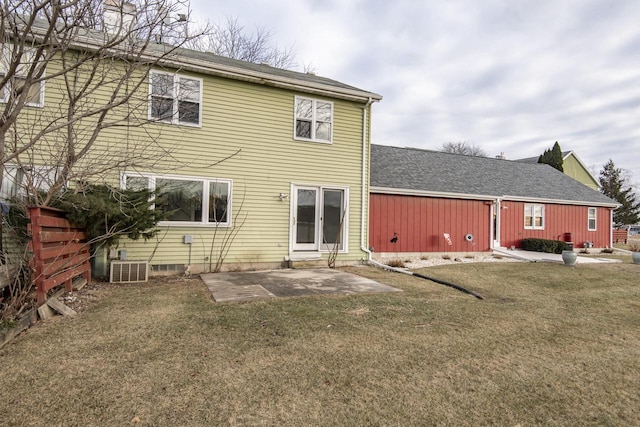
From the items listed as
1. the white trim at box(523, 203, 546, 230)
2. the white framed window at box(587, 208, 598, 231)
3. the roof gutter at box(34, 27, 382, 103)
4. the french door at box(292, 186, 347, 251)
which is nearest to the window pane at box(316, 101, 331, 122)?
the roof gutter at box(34, 27, 382, 103)

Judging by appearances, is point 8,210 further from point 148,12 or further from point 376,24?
point 376,24

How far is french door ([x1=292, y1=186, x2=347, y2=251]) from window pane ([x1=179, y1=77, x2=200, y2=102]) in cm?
328

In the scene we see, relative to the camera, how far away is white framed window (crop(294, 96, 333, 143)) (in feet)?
30.0

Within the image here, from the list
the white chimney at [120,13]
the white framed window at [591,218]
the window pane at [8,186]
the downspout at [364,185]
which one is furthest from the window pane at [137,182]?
the white framed window at [591,218]

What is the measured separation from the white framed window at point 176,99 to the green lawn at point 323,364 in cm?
429

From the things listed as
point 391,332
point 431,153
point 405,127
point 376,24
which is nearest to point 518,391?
point 391,332

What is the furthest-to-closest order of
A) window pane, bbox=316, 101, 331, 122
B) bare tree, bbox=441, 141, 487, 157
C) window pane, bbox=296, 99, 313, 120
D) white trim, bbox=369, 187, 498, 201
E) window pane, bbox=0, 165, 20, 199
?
bare tree, bbox=441, 141, 487, 157, white trim, bbox=369, 187, 498, 201, window pane, bbox=316, 101, 331, 122, window pane, bbox=296, 99, 313, 120, window pane, bbox=0, 165, 20, 199

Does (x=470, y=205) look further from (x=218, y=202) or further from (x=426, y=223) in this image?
(x=218, y=202)

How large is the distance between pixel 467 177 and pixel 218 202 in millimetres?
11389

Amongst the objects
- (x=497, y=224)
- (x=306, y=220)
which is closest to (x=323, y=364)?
(x=306, y=220)

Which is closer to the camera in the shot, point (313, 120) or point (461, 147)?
point (313, 120)

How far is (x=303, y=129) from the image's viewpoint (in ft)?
30.3

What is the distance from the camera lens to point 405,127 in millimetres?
39625

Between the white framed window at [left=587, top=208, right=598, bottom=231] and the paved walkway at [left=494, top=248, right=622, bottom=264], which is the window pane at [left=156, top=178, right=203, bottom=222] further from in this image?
the white framed window at [left=587, top=208, right=598, bottom=231]
